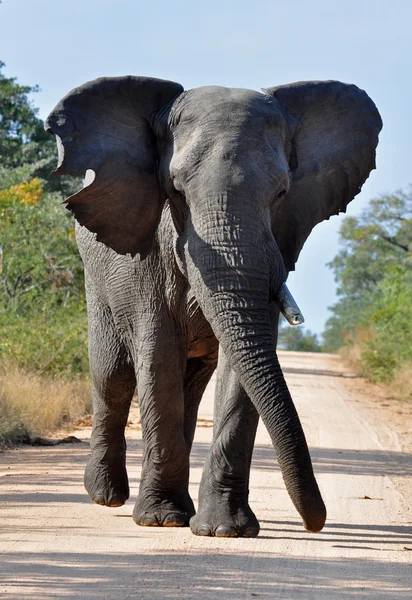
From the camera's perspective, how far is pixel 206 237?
6.95 m

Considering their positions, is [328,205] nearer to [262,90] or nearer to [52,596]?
[262,90]

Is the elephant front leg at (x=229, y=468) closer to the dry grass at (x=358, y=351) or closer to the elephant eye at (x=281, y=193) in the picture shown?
the elephant eye at (x=281, y=193)

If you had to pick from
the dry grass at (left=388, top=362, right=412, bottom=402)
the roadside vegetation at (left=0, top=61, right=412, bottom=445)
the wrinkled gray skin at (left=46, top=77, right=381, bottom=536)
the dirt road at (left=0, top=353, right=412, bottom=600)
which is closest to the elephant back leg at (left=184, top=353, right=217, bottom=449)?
the wrinkled gray skin at (left=46, top=77, right=381, bottom=536)

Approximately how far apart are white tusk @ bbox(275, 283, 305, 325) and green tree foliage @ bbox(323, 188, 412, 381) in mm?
17782

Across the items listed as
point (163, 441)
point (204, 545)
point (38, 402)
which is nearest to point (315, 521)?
point (204, 545)

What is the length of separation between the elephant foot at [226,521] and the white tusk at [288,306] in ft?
4.36

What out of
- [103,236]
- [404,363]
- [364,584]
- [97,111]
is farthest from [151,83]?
[404,363]

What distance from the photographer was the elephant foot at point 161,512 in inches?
312

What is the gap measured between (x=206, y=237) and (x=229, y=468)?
1400mm

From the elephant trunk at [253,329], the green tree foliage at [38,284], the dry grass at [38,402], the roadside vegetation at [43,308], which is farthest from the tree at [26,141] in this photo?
the elephant trunk at [253,329]

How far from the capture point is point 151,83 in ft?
25.6

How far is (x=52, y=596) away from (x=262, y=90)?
357 cm

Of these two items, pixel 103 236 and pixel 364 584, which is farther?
pixel 103 236

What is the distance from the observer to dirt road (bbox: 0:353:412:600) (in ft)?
19.3
